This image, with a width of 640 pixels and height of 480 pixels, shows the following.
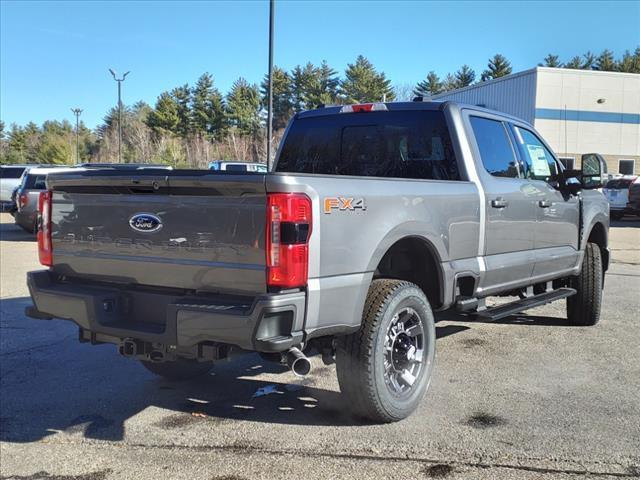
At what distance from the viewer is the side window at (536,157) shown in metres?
5.80

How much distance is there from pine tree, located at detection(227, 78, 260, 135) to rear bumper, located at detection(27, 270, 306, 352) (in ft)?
215

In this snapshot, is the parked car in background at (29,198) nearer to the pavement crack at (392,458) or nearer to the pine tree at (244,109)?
the pavement crack at (392,458)

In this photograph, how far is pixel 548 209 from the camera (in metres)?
5.80

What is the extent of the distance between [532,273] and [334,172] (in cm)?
205

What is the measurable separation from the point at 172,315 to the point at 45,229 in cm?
144

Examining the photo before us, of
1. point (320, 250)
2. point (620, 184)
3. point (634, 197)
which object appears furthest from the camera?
point (620, 184)

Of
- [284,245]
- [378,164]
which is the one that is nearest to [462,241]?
[378,164]

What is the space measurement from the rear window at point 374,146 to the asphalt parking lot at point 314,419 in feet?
5.69

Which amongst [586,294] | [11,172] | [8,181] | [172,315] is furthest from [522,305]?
[11,172]

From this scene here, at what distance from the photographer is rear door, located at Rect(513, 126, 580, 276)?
5.68 metres

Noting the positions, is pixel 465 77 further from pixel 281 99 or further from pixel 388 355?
pixel 388 355

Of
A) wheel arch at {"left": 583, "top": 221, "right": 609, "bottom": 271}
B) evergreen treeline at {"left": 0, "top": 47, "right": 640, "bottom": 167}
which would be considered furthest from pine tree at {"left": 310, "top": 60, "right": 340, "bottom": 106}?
wheel arch at {"left": 583, "top": 221, "right": 609, "bottom": 271}

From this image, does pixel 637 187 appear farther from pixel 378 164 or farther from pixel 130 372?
pixel 130 372

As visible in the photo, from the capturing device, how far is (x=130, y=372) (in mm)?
5281
